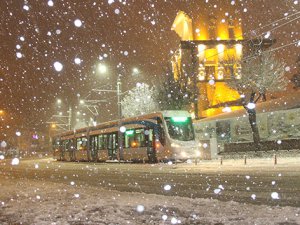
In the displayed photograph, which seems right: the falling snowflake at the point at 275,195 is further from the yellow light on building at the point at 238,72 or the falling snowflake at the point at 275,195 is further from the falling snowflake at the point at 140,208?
the yellow light on building at the point at 238,72

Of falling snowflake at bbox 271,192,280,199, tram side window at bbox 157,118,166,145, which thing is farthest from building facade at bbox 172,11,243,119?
falling snowflake at bbox 271,192,280,199

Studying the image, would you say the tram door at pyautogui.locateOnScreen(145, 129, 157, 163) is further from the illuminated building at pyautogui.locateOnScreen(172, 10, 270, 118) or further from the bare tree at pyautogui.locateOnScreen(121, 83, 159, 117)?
the bare tree at pyautogui.locateOnScreen(121, 83, 159, 117)

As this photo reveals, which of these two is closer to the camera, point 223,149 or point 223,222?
point 223,222

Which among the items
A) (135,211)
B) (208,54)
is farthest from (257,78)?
(135,211)

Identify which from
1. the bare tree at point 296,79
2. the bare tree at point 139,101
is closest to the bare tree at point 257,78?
the bare tree at point 296,79

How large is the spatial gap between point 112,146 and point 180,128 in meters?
7.18

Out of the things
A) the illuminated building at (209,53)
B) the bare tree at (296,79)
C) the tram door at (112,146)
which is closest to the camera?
the tram door at (112,146)

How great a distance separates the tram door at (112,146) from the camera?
3004 centimetres

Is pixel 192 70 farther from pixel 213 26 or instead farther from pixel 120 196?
pixel 120 196

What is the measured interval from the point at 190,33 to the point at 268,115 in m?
32.8

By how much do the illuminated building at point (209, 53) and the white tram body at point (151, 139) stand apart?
24.1 m

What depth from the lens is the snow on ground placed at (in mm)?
6961

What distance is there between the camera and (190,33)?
227 ft

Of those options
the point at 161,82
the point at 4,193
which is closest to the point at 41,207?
the point at 4,193
